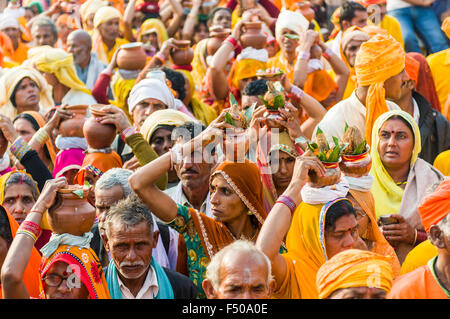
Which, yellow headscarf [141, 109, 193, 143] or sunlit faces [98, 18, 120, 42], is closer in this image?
yellow headscarf [141, 109, 193, 143]

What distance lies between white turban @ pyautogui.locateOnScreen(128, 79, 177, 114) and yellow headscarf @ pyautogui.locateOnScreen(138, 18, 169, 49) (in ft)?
9.78

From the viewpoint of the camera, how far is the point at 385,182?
577 cm

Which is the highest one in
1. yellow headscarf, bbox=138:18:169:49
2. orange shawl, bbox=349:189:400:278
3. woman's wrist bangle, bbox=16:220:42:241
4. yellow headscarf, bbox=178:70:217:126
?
yellow headscarf, bbox=138:18:169:49

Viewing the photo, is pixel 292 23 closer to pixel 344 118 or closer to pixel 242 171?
pixel 344 118

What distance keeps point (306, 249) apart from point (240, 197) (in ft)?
1.90

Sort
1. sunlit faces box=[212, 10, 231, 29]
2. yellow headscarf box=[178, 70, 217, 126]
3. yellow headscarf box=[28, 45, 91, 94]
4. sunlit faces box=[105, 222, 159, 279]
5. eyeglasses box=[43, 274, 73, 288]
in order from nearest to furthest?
eyeglasses box=[43, 274, 73, 288] < sunlit faces box=[105, 222, 159, 279] < yellow headscarf box=[178, 70, 217, 126] < yellow headscarf box=[28, 45, 91, 94] < sunlit faces box=[212, 10, 231, 29]

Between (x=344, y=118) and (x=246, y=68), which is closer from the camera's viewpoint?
(x=344, y=118)

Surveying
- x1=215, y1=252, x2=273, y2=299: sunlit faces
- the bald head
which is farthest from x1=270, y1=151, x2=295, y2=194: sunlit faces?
the bald head

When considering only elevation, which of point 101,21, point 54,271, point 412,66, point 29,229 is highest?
point 101,21

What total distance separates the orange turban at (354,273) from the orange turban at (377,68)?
2.57m

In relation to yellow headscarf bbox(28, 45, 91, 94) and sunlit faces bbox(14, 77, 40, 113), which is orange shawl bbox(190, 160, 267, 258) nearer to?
sunlit faces bbox(14, 77, 40, 113)

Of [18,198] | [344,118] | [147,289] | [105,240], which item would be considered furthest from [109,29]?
[147,289]

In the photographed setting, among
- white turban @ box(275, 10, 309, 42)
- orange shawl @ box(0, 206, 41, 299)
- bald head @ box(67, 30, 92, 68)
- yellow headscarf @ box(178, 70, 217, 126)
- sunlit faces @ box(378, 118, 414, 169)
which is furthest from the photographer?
bald head @ box(67, 30, 92, 68)

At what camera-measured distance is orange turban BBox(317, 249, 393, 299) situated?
3801 millimetres
